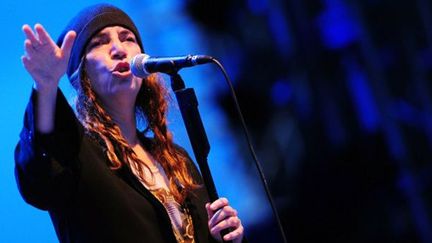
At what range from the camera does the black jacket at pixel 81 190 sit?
2.95 feet

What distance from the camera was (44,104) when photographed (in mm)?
878

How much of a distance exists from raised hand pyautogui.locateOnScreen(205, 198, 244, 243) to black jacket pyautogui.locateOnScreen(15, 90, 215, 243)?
11 centimetres

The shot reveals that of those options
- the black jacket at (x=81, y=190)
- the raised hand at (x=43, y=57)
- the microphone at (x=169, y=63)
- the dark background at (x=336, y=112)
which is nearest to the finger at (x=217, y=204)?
the black jacket at (x=81, y=190)

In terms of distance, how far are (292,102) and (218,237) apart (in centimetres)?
129

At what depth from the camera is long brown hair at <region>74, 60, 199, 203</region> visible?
1.20 meters

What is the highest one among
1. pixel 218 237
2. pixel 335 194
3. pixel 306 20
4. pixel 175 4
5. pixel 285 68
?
pixel 175 4

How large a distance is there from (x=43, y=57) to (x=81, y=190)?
0.29m

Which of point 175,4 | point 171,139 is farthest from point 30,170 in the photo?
point 175,4

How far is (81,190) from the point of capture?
1019mm

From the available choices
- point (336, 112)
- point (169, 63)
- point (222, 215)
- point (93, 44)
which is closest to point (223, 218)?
point (222, 215)

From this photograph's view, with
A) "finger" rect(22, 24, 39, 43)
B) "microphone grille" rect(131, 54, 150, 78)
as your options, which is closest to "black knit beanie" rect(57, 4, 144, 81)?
"microphone grille" rect(131, 54, 150, 78)

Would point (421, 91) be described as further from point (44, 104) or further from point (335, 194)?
point (44, 104)

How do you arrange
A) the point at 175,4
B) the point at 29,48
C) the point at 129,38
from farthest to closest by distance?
the point at 175,4, the point at 129,38, the point at 29,48

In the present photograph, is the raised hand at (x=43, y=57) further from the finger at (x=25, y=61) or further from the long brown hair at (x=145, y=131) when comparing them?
the long brown hair at (x=145, y=131)
